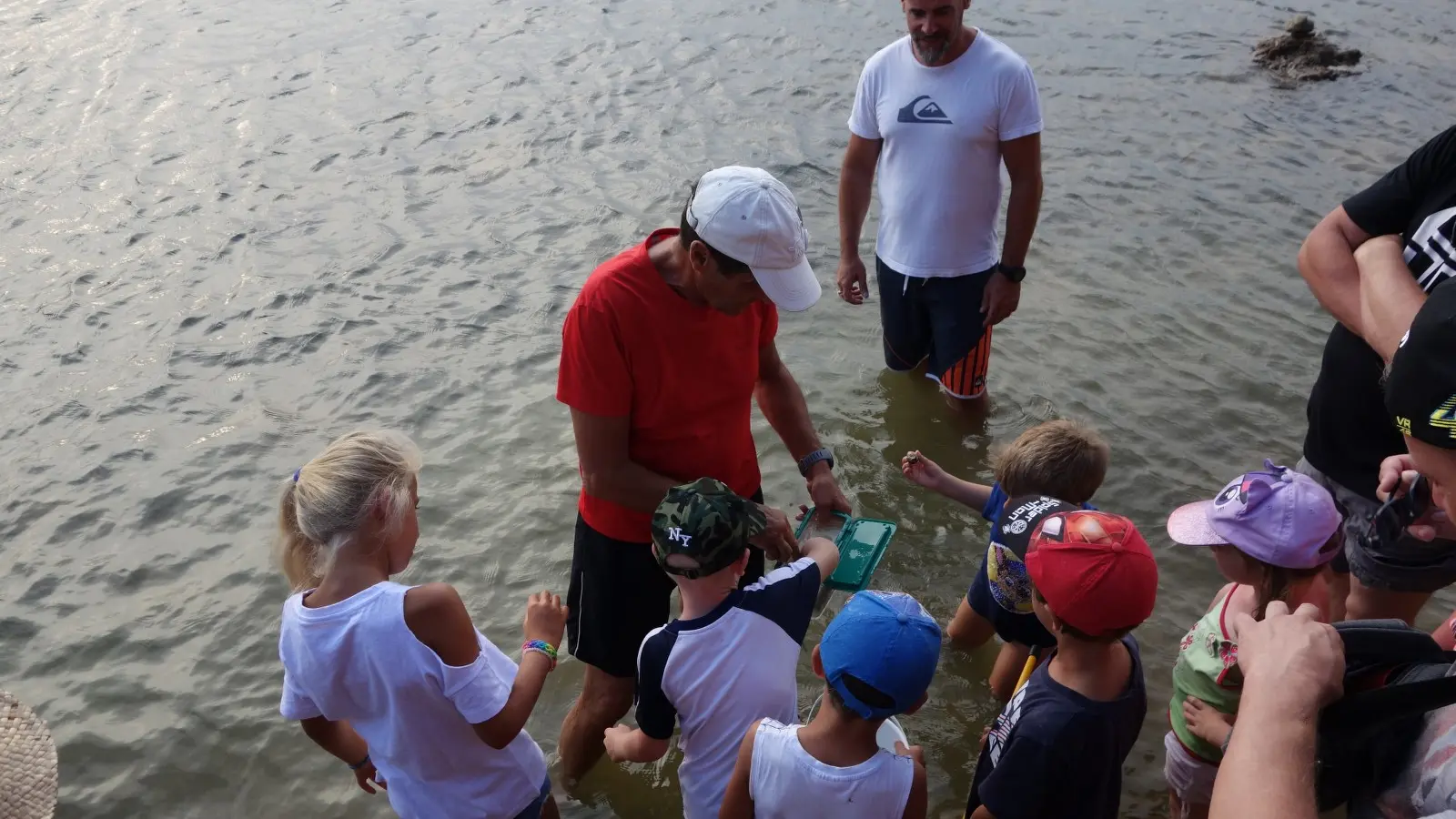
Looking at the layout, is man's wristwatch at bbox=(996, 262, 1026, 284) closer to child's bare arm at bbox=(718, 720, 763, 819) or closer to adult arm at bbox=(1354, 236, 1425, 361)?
adult arm at bbox=(1354, 236, 1425, 361)

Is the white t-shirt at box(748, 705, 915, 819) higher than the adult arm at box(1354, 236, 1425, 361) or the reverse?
the reverse

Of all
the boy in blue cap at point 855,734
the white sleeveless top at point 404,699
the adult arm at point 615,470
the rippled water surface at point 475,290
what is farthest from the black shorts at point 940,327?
the white sleeveless top at point 404,699

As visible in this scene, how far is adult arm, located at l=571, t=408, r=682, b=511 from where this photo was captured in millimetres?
3135

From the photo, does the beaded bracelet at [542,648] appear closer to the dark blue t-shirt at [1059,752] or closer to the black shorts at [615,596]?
the black shorts at [615,596]

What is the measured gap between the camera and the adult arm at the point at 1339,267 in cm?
315

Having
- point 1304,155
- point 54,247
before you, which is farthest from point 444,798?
point 1304,155

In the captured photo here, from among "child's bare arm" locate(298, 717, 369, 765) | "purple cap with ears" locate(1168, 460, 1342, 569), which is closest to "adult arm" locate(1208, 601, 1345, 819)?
"purple cap with ears" locate(1168, 460, 1342, 569)

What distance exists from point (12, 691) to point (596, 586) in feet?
9.84

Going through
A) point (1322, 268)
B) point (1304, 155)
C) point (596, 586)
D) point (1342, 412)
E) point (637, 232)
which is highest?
point (1322, 268)

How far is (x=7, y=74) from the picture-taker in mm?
10836

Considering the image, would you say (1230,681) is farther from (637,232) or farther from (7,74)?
(7,74)

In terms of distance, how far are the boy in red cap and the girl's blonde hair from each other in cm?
170

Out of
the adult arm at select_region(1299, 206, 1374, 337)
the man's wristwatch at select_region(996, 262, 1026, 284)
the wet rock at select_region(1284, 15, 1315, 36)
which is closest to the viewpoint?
the adult arm at select_region(1299, 206, 1374, 337)

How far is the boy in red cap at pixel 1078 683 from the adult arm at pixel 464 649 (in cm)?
125
